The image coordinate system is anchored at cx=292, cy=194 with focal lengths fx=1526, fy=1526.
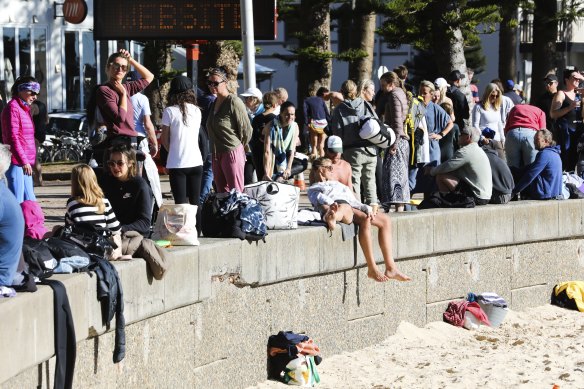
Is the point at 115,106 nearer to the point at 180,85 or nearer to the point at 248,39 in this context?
the point at 180,85

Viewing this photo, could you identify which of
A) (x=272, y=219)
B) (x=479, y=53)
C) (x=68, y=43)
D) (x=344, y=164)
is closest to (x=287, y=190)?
(x=272, y=219)

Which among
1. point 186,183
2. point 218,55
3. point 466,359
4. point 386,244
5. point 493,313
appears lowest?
point 466,359

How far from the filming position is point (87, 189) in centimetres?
1017

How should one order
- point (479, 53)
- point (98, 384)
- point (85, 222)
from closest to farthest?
point (98, 384) → point (85, 222) → point (479, 53)

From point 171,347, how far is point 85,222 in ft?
3.65

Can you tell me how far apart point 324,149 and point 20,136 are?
3.14 meters

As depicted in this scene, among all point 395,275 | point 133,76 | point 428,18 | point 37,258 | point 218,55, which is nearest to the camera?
point 37,258

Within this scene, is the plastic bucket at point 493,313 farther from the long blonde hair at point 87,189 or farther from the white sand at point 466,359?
the long blonde hair at point 87,189

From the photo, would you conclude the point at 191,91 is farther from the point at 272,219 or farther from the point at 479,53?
the point at 479,53

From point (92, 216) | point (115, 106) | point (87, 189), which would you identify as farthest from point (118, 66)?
point (92, 216)

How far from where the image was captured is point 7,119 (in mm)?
14297

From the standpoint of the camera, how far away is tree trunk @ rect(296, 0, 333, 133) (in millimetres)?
31000

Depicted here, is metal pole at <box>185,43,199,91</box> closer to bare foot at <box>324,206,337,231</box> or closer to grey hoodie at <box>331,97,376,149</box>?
grey hoodie at <box>331,97,376,149</box>

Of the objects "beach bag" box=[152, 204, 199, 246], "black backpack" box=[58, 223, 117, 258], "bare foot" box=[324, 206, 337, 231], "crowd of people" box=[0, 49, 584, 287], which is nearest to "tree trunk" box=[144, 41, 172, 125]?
"crowd of people" box=[0, 49, 584, 287]
